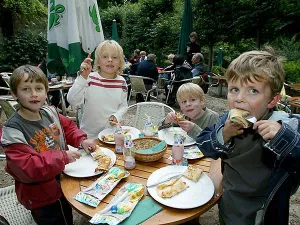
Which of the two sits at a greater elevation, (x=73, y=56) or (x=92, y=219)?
(x=73, y=56)

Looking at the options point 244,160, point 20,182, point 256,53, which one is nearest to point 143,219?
point 244,160

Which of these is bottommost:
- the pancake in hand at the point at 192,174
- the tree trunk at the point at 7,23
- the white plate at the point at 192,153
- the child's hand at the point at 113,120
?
the white plate at the point at 192,153

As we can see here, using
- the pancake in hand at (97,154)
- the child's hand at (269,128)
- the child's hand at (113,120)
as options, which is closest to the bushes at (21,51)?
the child's hand at (113,120)

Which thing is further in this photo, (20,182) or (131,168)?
(131,168)

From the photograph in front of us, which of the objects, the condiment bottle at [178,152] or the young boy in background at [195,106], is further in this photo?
the young boy in background at [195,106]

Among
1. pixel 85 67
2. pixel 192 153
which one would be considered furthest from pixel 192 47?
pixel 192 153

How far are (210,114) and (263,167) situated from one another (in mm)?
1025

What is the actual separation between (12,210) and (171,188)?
47.2 inches

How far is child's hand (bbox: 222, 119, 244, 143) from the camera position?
112 centimetres

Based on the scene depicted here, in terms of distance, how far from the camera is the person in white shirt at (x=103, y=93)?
7.42 feet

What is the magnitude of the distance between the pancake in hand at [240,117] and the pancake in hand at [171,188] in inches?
20.2

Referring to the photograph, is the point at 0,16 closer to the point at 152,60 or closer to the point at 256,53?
the point at 152,60

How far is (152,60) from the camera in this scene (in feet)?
22.1

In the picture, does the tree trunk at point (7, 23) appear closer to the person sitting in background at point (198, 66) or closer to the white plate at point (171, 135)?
the person sitting in background at point (198, 66)
